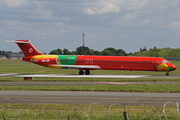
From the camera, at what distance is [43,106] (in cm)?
1755

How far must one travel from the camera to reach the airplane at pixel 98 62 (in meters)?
46.9

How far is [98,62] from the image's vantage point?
47844mm

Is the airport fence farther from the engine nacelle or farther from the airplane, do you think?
the engine nacelle

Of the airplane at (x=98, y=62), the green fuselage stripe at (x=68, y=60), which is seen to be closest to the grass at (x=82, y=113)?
the airplane at (x=98, y=62)

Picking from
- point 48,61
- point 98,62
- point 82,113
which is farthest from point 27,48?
point 82,113

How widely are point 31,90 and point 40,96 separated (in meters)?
Result: 4.09

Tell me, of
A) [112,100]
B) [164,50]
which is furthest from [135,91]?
[164,50]

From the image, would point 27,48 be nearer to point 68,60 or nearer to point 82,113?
point 68,60

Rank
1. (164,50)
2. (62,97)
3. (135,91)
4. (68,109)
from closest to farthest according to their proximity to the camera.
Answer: (68,109) → (62,97) → (135,91) → (164,50)

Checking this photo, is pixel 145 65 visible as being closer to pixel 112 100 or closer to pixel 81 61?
pixel 81 61

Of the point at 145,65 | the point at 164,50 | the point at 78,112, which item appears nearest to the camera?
the point at 78,112

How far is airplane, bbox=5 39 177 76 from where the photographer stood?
1848 inches

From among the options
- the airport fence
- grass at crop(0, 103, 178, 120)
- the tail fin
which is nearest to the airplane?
the tail fin

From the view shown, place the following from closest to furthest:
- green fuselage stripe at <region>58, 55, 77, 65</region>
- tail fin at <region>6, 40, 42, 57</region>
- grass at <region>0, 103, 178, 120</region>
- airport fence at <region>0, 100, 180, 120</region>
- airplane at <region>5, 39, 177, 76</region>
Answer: airport fence at <region>0, 100, 180, 120</region>, grass at <region>0, 103, 178, 120</region>, airplane at <region>5, 39, 177, 76</region>, green fuselage stripe at <region>58, 55, 77, 65</region>, tail fin at <region>6, 40, 42, 57</region>
